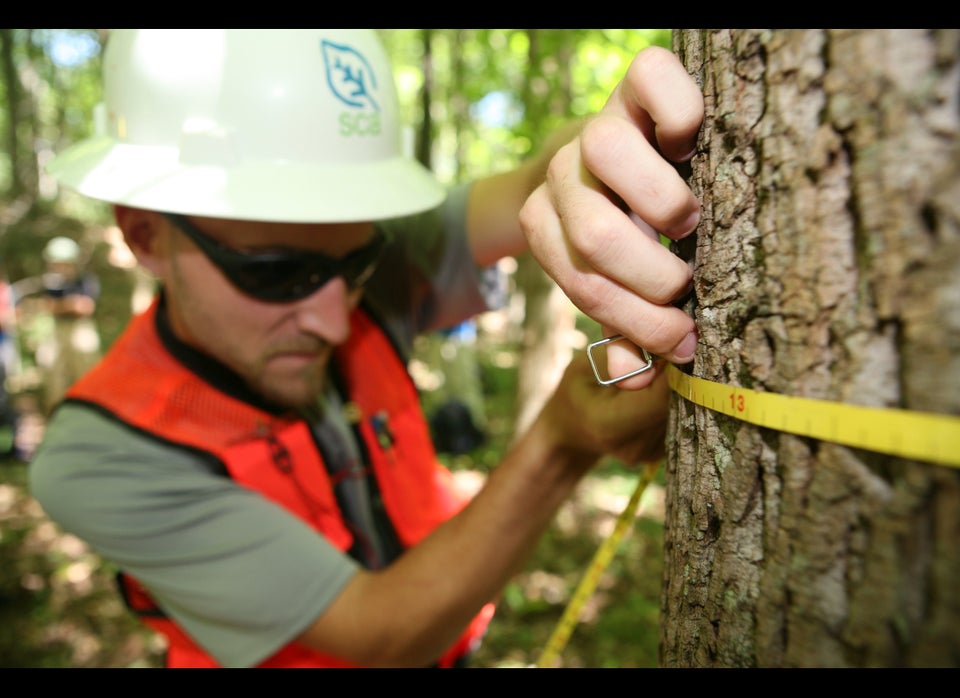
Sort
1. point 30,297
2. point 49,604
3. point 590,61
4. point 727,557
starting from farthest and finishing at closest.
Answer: point 30,297
point 49,604
point 590,61
point 727,557

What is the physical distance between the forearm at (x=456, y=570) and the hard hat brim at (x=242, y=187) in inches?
36.2

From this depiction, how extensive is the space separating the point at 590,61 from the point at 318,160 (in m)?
2.36

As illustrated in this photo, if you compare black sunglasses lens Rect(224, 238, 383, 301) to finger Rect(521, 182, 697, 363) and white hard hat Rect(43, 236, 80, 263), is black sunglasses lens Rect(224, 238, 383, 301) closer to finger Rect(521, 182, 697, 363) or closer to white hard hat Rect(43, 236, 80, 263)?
finger Rect(521, 182, 697, 363)

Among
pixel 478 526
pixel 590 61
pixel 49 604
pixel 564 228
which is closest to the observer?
pixel 564 228

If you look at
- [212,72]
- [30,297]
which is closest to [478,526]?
[212,72]

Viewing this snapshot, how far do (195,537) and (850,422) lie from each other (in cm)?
168

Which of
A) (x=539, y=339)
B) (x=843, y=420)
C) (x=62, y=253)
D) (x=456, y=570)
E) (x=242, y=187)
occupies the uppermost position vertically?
(x=242, y=187)

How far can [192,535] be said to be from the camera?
1.75 m

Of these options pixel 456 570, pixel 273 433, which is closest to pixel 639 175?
pixel 456 570

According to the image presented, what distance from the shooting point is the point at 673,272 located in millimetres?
902

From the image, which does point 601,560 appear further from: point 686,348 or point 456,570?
point 686,348

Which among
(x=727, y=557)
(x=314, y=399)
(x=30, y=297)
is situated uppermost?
(x=727, y=557)

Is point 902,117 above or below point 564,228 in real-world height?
above
